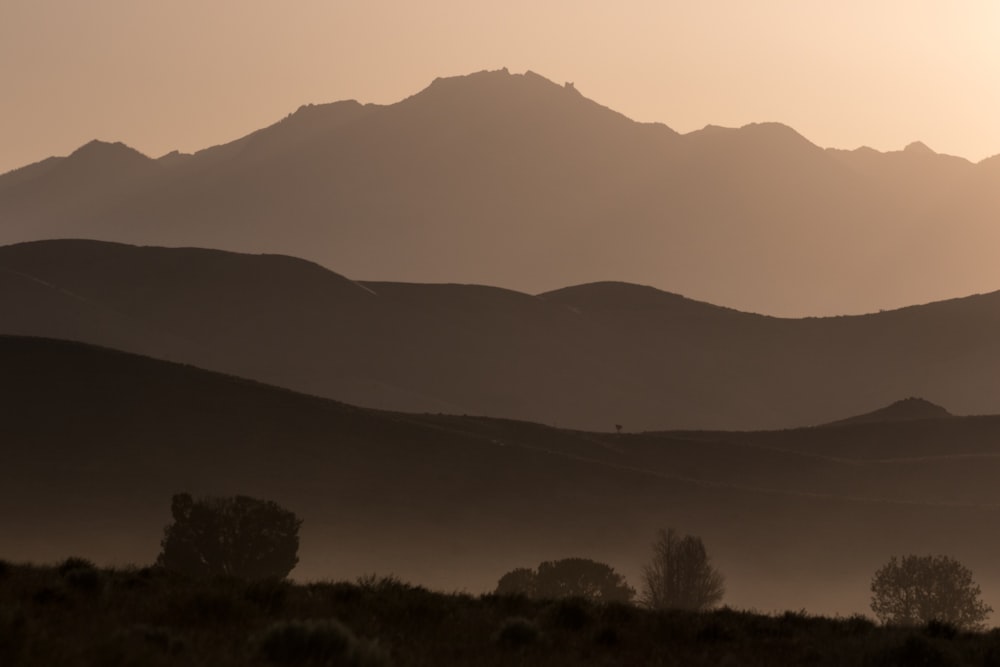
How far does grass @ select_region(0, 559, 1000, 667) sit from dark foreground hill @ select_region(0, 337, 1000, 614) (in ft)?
282

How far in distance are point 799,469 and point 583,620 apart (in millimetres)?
163033

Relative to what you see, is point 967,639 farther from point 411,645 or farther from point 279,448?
point 279,448

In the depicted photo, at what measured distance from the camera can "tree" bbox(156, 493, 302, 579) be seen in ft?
204

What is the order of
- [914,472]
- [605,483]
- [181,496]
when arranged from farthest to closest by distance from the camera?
1. [914,472]
2. [605,483]
3. [181,496]

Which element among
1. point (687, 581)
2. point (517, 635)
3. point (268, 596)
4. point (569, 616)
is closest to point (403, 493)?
point (687, 581)

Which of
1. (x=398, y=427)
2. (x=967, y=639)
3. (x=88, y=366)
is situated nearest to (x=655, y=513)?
(x=398, y=427)

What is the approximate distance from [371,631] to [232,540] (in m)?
49.4

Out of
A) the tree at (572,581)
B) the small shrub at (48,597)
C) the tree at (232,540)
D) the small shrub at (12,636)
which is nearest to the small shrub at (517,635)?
the small shrub at (48,597)

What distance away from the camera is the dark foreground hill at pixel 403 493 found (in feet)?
380

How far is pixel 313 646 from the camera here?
12.5m

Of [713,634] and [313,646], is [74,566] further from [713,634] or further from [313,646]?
[713,634]

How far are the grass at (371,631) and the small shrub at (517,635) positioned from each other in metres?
0.02

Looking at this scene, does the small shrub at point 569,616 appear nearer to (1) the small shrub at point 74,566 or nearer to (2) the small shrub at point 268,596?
Result: (2) the small shrub at point 268,596

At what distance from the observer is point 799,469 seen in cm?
17675
